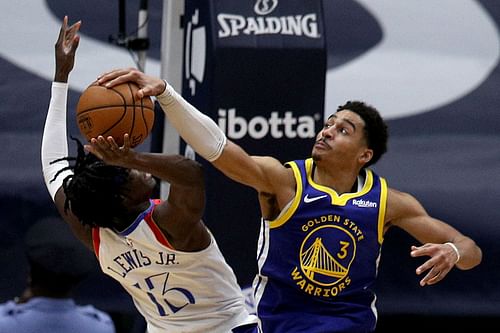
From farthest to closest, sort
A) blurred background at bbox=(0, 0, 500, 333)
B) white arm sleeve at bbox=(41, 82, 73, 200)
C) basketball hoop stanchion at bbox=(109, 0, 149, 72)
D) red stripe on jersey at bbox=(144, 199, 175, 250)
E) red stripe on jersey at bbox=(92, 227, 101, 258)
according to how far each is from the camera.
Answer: basketball hoop stanchion at bbox=(109, 0, 149, 72), blurred background at bbox=(0, 0, 500, 333), white arm sleeve at bbox=(41, 82, 73, 200), red stripe on jersey at bbox=(92, 227, 101, 258), red stripe on jersey at bbox=(144, 199, 175, 250)

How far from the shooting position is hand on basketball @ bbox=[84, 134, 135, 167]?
4594mm

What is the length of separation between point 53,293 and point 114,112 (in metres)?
1.16

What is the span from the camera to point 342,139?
18.6ft

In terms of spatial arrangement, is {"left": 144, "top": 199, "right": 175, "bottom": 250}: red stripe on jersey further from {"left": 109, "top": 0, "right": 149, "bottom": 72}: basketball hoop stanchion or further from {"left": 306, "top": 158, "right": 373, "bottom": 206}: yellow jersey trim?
{"left": 109, "top": 0, "right": 149, "bottom": 72}: basketball hoop stanchion

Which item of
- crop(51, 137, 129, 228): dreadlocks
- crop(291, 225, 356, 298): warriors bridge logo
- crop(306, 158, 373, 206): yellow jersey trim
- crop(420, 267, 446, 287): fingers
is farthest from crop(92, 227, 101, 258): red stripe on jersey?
crop(420, 267, 446, 287): fingers

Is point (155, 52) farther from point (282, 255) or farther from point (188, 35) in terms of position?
point (282, 255)

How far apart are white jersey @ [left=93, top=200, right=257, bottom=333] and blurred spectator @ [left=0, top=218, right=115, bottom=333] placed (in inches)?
42.4

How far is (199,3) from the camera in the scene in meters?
6.86

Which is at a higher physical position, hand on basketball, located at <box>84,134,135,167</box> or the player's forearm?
hand on basketball, located at <box>84,134,135,167</box>

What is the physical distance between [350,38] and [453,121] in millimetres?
999

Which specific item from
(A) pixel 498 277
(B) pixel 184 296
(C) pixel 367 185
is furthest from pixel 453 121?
(B) pixel 184 296

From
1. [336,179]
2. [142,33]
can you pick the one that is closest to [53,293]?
[336,179]

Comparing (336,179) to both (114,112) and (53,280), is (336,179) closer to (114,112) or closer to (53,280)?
(114,112)

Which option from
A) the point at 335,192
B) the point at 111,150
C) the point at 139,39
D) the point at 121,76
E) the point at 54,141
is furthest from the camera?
the point at 139,39
